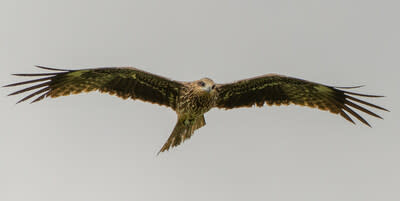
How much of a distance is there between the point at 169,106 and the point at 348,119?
3433mm

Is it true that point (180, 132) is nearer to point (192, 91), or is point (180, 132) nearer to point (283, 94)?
point (192, 91)

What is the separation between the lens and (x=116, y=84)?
32.2 feet

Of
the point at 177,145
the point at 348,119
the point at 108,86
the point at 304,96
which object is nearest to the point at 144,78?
the point at 108,86

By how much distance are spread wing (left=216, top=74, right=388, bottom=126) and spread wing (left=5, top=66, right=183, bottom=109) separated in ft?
3.44

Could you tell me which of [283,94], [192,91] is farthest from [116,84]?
[283,94]

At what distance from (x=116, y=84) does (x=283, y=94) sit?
128 inches

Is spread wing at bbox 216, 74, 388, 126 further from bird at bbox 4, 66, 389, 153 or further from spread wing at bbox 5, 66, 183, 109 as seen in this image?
spread wing at bbox 5, 66, 183, 109

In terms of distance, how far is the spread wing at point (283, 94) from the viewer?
9.86 m

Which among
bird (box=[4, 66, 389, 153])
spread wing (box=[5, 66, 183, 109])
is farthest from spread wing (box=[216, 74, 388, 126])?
spread wing (box=[5, 66, 183, 109])

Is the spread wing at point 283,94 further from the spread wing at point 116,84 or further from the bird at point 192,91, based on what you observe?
the spread wing at point 116,84

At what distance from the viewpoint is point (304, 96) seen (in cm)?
1030

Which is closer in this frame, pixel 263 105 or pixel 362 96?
pixel 362 96

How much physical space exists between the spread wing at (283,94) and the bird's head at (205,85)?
16.3 inches

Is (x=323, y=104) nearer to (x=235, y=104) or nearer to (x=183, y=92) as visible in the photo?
(x=235, y=104)
